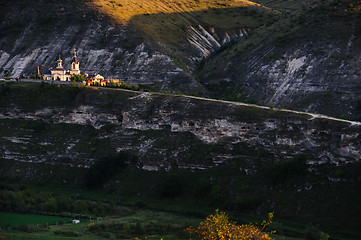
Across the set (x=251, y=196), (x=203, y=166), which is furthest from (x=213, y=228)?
(x=203, y=166)

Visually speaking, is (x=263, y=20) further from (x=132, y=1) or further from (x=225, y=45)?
(x=132, y=1)

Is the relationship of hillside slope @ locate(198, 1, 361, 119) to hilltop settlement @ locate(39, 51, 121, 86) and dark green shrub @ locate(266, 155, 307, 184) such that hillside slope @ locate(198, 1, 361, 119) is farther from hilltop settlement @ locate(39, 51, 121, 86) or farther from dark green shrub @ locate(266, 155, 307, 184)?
hilltop settlement @ locate(39, 51, 121, 86)

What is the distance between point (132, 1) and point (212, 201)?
348 feet

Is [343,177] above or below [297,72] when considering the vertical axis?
below

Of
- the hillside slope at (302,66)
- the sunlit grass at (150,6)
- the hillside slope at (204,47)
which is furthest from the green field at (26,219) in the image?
the sunlit grass at (150,6)

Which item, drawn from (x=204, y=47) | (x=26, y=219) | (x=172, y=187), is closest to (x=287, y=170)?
(x=172, y=187)

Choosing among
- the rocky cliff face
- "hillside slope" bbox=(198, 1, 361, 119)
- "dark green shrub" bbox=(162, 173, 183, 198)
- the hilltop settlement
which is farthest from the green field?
"hillside slope" bbox=(198, 1, 361, 119)

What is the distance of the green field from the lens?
70.6 metres

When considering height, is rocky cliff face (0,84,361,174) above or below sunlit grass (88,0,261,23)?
below

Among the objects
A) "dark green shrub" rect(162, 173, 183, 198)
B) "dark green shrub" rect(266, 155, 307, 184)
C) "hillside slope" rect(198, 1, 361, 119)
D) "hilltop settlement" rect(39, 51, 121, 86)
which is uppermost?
"hillside slope" rect(198, 1, 361, 119)

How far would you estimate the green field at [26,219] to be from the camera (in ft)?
232

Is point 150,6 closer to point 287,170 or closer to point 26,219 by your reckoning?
point 287,170

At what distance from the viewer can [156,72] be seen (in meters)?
136

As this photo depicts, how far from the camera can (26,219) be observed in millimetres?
73688
